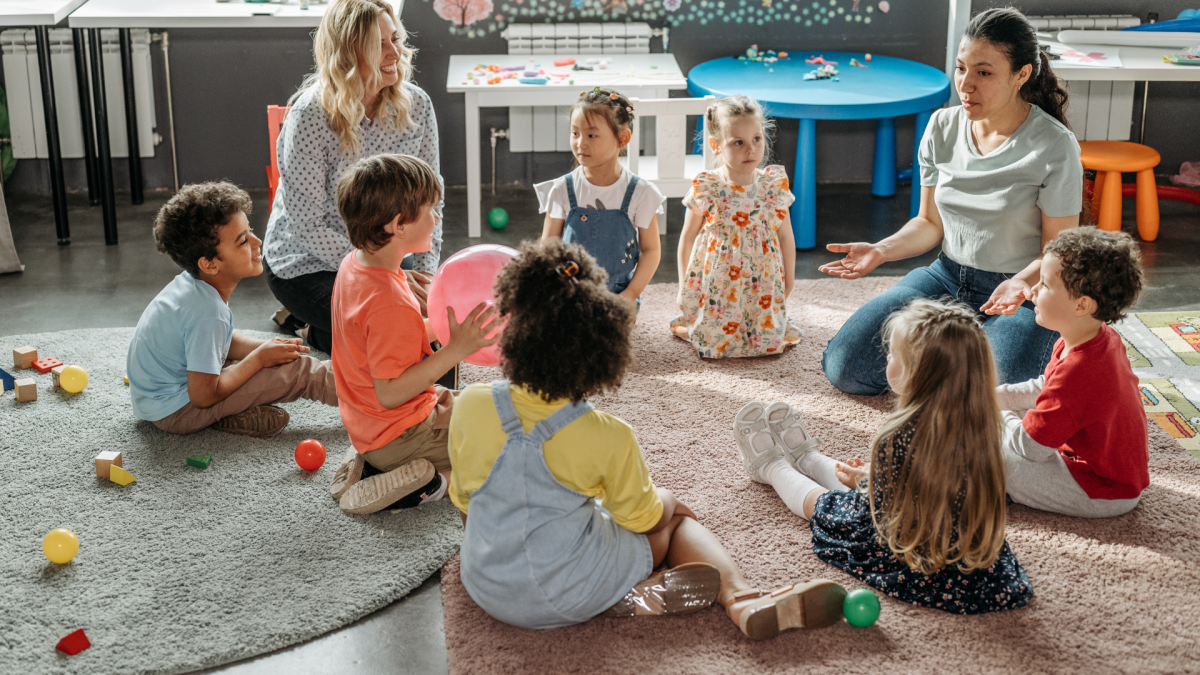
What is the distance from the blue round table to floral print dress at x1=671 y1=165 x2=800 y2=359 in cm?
103

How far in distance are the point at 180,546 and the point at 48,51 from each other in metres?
2.59

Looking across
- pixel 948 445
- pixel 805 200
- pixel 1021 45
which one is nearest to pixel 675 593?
pixel 948 445

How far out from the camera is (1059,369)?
2250 millimetres

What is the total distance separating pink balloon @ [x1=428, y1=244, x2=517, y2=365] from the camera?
2.29 metres

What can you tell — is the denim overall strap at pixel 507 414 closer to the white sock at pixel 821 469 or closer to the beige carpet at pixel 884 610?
the beige carpet at pixel 884 610

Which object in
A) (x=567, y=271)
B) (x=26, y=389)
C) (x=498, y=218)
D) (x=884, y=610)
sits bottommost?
(x=884, y=610)

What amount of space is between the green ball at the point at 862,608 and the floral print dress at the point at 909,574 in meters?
0.11

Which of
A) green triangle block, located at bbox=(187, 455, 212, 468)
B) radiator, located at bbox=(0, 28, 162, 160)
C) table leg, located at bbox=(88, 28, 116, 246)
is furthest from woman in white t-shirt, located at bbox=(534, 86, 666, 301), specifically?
radiator, located at bbox=(0, 28, 162, 160)

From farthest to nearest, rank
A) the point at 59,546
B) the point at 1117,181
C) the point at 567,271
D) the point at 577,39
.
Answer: the point at 577,39, the point at 1117,181, the point at 59,546, the point at 567,271

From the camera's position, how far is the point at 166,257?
Answer: 412 centimetres

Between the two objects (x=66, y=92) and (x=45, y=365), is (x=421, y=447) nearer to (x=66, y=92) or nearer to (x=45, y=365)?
(x=45, y=365)

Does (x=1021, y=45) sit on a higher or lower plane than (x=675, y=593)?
higher

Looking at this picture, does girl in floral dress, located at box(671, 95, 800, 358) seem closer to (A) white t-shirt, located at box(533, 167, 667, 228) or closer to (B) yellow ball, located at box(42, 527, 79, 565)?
(A) white t-shirt, located at box(533, 167, 667, 228)

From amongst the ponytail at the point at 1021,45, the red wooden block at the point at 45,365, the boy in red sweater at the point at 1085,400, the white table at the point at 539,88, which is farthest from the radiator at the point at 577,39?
the boy in red sweater at the point at 1085,400
